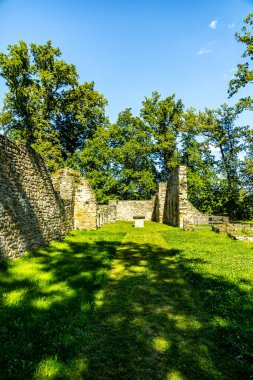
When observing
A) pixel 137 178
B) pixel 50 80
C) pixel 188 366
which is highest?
pixel 50 80

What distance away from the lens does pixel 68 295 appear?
5.10 m

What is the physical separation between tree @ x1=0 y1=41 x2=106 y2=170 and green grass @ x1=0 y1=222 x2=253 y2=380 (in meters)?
25.7

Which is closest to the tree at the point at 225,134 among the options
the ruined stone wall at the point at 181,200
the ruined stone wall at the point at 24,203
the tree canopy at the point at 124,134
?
the tree canopy at the point at 124,134

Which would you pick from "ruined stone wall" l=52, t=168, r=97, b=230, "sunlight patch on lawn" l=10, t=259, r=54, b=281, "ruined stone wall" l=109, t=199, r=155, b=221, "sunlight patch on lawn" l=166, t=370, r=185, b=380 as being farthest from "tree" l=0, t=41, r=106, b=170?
"sunlight patch on lawn" l=166, t=370, r=185, b=380

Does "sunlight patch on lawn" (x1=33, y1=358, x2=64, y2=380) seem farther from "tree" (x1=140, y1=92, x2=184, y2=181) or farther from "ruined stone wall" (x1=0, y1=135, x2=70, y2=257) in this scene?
"tree" (x1=140, y1=92, x2=184, y2=181)

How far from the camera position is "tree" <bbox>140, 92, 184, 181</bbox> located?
40.0 meters

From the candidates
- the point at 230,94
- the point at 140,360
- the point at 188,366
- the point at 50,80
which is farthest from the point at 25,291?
the point at 50,80

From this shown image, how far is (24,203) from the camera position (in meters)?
8.98

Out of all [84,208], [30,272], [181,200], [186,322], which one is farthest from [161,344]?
[181,200]

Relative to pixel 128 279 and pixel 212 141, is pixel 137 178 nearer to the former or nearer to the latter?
pixel 212 141

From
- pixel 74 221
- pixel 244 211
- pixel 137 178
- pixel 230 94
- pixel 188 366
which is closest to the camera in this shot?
pixel 188 366

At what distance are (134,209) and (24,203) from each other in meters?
28.0

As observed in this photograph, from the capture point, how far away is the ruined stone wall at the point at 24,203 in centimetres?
773

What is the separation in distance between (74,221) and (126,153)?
82.1ft
